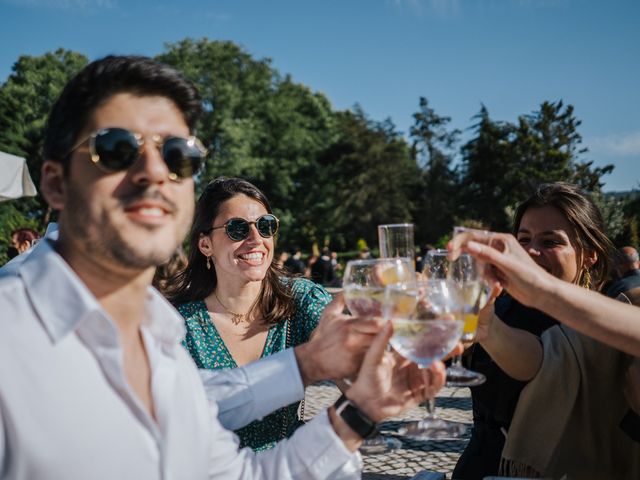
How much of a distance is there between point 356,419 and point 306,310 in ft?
5.54

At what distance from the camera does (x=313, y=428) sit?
1731mm

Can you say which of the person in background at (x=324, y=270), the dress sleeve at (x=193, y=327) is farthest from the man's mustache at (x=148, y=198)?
the person in background at (x=324, y=270)

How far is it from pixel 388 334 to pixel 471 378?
1.98 ft

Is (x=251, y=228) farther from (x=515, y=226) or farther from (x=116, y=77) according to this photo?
(x=116, y=77)

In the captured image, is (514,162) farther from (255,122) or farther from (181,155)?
(181,155)

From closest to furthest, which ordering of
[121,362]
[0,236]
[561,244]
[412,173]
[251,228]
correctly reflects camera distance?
[121,362] → [561,244] → [251,228] → [0,236] → [412,173]

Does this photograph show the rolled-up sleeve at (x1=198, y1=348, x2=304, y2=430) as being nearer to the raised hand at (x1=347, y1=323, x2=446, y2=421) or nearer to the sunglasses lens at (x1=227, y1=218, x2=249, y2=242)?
the raised hand at (x1=347, y1=323, x2=446, y2=421)

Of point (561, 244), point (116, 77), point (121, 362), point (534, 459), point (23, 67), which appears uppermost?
point (23, 67)

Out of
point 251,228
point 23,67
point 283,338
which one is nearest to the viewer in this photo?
point 283,338

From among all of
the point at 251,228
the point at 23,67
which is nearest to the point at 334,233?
the point at 23,67

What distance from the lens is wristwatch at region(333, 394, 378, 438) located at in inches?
67.6

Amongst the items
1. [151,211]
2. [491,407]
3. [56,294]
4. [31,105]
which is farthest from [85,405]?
[31,105]

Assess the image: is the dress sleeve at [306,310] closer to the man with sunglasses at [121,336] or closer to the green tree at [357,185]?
the man with sunglasses at [121,336]

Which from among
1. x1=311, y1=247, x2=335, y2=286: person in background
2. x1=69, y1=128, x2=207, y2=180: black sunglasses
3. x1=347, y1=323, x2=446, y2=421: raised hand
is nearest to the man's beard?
x1=69, y1=128, x2=207, y2=180: black sunglasses
